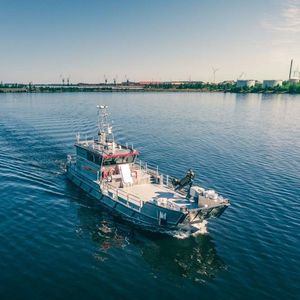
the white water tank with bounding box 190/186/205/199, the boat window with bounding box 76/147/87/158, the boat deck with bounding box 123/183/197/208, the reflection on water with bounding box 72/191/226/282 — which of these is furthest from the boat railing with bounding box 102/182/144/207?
the boat window with bounding box 76/147/87/158

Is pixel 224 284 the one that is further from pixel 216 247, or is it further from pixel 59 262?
pixel 59 262

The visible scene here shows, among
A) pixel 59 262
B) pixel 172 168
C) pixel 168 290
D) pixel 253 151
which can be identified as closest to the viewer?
pixel 168 290

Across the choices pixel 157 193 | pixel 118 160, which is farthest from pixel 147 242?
pixel 118 160

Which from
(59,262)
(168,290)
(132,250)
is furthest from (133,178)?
(168,290)

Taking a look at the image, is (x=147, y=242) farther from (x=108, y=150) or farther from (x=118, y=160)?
(x=108, y=150)

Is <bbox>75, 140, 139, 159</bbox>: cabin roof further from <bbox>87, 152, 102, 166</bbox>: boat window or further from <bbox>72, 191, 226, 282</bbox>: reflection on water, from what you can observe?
<bbox>72, 191, 226, 282</bbox>: reflection on water

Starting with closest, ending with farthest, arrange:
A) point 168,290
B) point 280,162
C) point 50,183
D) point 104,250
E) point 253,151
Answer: point 168,290
point 104,250
point 50,183
point 280,162
point 253,151

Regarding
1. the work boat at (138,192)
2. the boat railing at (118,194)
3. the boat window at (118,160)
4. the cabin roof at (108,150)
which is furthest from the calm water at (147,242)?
the cabin roof at (108,150)
